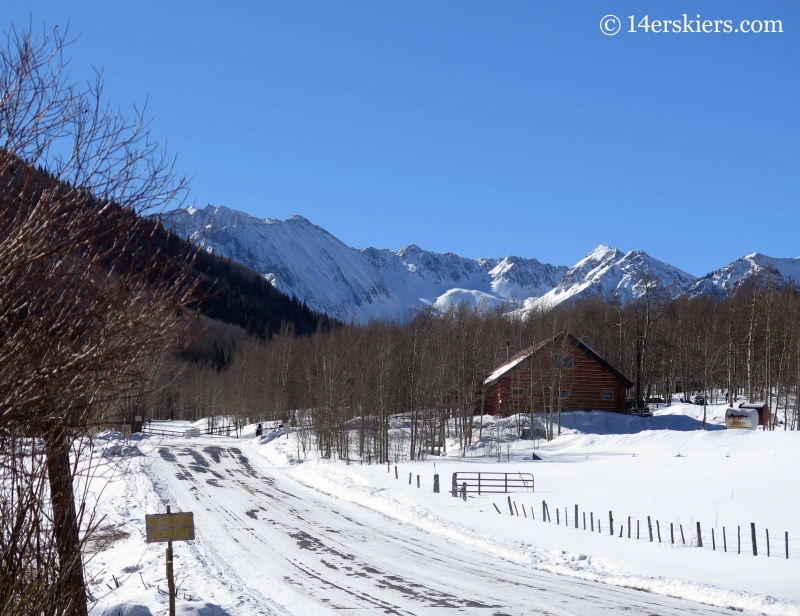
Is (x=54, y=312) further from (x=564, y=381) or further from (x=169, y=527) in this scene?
(x=564, y=381)

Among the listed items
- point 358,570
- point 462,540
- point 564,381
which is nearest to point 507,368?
point 564,381

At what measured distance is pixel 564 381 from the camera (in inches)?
2445

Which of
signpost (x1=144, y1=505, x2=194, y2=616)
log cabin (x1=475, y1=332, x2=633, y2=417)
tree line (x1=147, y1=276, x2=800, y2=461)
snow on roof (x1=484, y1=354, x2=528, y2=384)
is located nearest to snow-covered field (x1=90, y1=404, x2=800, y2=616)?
signpost (x1=144, y1=505, x2=194, y2=616)

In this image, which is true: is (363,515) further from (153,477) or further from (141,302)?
(141,302)

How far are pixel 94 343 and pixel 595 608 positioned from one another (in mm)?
12009

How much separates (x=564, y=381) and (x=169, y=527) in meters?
53.6

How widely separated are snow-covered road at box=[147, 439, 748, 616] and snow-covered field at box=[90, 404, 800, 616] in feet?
0.23

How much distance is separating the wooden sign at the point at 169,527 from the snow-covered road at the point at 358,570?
2753 mm

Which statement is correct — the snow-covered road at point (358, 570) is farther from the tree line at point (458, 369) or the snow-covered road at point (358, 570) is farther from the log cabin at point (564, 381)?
the log cabin at point (564, 381)

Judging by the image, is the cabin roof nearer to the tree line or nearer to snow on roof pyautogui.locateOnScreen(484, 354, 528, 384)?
snow on roof pyautogui.locateOnScreen(484, 354, 528, 384)

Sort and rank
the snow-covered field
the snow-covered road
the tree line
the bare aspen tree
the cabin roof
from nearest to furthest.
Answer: the bare aspen tree, the snow-covered road, the snow-covered field, the tree line, the cabin roof

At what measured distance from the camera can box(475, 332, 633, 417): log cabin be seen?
60.6 m

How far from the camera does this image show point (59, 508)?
6.77 m

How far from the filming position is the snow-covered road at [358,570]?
47.0 feet
